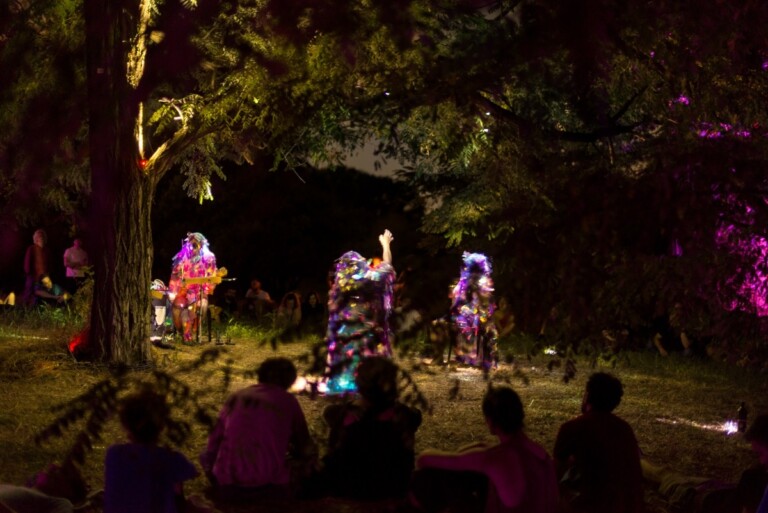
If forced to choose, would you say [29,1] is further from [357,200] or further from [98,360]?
[357,200]

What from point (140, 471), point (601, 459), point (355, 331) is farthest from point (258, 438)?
point (601, 459)

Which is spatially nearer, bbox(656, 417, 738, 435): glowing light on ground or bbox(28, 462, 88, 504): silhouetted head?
bbox(28, 462, 88, 504): silhouetted head

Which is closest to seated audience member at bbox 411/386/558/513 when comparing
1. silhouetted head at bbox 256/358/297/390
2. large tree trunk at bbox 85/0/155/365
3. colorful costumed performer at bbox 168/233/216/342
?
silhouetted head at bbox 256/358/297/390

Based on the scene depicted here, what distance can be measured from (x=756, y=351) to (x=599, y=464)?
3.02 meters

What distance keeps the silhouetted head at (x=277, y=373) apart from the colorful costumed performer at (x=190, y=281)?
963 cm

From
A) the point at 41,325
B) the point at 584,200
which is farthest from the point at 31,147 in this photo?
the point at 41,325

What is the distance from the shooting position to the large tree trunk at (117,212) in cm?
1180

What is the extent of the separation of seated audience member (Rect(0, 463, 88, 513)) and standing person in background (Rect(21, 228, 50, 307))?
41.3ft

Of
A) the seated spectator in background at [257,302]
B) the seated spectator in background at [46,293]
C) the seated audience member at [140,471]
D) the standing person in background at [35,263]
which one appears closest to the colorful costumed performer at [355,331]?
the seated audience member at [140,471]

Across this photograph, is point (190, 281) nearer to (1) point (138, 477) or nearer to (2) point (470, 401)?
(2) point (470, 401)

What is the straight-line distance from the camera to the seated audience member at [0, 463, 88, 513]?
435 centimetres

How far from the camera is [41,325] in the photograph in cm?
1489

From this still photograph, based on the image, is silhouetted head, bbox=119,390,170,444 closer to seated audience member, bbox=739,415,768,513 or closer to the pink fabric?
the pink fabric

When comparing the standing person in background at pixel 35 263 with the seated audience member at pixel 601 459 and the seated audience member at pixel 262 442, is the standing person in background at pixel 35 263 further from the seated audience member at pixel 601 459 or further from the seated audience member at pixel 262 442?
the seated audience member at pixel 601 459
